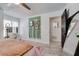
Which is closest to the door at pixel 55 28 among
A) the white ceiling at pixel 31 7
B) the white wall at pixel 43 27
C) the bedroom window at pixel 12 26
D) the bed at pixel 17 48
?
the white wall at pixel 43 27

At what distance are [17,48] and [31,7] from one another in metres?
0.68

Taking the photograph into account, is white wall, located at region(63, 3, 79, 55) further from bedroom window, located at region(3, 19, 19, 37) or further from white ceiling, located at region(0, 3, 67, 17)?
bedroom window, located at region(3, 19, 19, 37)

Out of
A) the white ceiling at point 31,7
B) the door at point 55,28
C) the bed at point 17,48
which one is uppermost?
the white ceiling at point 31,7

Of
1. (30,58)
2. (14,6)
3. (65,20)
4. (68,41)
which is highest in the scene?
(14,6)

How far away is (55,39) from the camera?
1.65 meters

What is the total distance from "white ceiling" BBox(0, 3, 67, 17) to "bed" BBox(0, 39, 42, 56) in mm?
456

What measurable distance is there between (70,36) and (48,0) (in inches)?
26.0

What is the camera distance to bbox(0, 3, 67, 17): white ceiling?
164cm

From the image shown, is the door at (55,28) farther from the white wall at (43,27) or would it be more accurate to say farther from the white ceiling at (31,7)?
the white ceiling at (31,7)

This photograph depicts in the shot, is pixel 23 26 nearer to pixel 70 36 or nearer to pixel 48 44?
pixel 48 44

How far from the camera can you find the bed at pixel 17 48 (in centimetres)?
156

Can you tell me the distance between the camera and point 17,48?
1.59 metres

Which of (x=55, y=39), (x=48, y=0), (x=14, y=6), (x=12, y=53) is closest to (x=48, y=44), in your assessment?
(x=55, y=39)

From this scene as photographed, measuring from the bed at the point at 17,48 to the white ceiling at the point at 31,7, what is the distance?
1.50 feet
